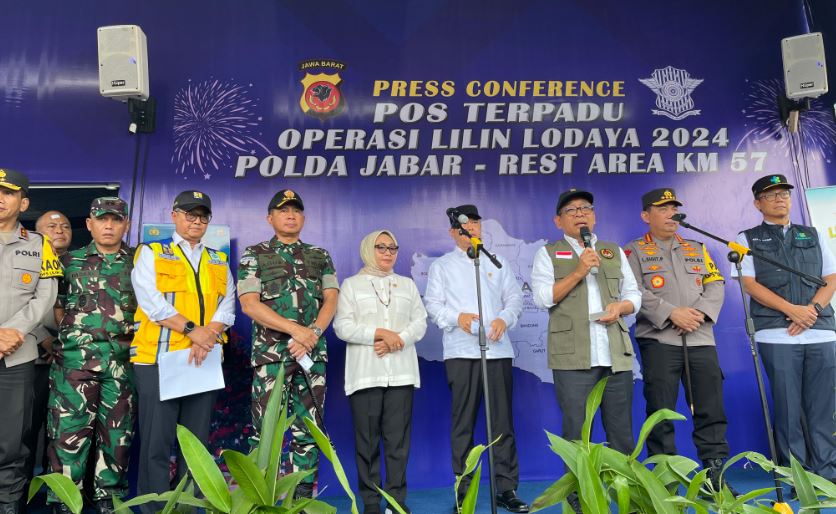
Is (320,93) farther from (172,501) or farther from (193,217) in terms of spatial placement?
(172,501)

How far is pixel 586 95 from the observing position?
437 centimetres

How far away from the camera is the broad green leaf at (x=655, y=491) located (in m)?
0.85

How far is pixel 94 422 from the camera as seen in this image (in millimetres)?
3154

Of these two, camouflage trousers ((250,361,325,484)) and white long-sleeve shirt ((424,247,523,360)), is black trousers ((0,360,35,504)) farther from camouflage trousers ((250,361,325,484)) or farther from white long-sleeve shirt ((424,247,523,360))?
white long-sleeve shirt ((424,247,523,360))

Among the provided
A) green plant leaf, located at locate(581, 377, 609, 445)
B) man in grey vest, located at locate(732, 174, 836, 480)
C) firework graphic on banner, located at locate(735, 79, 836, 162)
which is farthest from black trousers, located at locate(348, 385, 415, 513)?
firework graphic on banner, located at locate(735, 79, 836, 162)

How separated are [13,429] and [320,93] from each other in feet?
8.38

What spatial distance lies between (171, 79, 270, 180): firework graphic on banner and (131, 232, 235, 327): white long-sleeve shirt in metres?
0.96

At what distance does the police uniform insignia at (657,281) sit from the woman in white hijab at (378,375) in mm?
1288

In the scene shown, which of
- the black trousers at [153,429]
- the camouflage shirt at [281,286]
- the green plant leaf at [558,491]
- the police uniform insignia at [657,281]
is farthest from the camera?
the police uniform insignia at [657,281]

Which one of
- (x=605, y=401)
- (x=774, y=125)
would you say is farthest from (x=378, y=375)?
(x=774, y=125)

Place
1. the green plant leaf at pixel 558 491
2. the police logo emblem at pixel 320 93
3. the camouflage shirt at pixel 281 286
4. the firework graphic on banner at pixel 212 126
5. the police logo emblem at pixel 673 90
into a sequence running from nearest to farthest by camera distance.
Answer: the green plant leaf at pixel 558 491
the camouflage shirt at pixel 281 286
the firework graphic on banner at pixel 212 126
the police logo emblem at pixel 320 93
the police logo emblem at pixel 673 90

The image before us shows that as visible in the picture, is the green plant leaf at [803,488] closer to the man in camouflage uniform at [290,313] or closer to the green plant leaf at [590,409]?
the green plant leaf at [590,409]

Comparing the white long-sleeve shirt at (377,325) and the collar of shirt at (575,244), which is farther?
the collar of shirt at (575,244)

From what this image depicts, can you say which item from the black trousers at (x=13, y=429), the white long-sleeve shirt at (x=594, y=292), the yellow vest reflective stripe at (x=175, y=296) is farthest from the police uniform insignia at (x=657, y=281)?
the black trousers at (x=13, y=429)
